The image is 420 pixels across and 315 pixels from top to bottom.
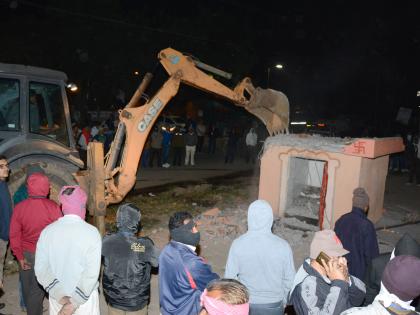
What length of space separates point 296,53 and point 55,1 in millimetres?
19549

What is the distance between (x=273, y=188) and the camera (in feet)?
31.2

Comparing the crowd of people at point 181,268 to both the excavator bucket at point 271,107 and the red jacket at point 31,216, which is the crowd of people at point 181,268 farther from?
the excavator bucket at point 271,107

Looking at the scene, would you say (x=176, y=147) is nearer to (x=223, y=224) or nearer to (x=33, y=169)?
(x=223, y=224)

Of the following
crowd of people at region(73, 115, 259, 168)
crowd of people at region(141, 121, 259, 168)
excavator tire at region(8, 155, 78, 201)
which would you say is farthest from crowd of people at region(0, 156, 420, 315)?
crowd of people at region(141, 121, 259, 168)

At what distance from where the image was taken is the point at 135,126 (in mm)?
7707

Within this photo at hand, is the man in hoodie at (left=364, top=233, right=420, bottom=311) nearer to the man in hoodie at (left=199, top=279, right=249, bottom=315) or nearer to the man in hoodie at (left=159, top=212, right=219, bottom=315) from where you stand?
the man in hoodie at (left=159, top=212, right=219, bottom=315)

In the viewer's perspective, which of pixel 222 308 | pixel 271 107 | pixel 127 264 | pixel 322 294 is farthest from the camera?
pixel 271 107

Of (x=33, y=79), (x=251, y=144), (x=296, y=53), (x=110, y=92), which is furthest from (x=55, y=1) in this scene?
(x=296, y=53)

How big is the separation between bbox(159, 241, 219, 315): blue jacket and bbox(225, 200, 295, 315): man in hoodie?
43 cm

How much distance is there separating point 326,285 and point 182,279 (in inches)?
44.3

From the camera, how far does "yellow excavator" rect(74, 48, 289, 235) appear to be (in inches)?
280

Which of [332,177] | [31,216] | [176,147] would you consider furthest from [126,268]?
[176,147]

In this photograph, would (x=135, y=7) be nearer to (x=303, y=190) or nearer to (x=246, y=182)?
(x=246, y=182)

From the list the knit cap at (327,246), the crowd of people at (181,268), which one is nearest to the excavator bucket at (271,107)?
the crowd of people at (181,268)
